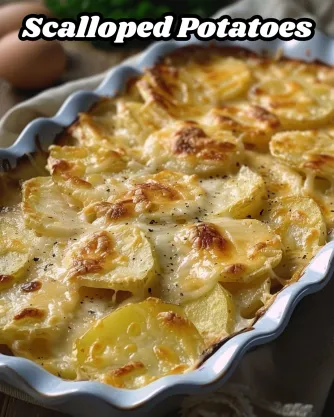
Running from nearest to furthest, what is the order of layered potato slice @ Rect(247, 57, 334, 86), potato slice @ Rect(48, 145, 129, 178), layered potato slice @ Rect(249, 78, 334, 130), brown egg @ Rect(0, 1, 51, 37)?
potato slice @ Rect(48, 145, 129, 178), layered potato slice @ Rect(249, 78, 334, 130), layered potato slice @ Rect(247, 57, 334, 86), brown egg @ Rect(0, 1, 51, 37)

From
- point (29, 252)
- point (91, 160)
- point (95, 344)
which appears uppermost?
point (91, 160)

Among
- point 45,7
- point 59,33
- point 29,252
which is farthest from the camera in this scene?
point 45,7

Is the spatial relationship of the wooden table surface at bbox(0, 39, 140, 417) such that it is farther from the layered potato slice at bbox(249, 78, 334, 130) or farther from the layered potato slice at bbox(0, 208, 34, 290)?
the layered potato slice at bbox(0, 208, 34, 290)

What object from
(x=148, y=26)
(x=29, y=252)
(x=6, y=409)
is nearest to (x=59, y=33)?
(x=148, y=26)

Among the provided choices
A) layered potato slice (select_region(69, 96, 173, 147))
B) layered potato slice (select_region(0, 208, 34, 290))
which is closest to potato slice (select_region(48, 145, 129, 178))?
layered potato slice (select_region(69, 96, 173, 147))

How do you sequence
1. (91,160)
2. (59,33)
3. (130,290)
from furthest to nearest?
1. (59,33)
2. (91,160)
3. (130,290)

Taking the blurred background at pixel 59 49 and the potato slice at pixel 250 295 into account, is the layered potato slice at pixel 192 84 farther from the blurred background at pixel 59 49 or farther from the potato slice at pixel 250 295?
the potato slice at pixel 250 295

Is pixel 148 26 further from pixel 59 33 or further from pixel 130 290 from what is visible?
pixel 130 290

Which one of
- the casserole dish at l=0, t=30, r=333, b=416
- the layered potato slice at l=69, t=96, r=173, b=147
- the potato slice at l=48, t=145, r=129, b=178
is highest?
the layered potato slice at l=69, t=96, r=173, b=147
